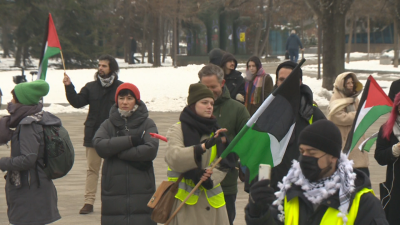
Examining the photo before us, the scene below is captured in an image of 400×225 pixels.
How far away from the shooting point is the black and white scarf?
277cm

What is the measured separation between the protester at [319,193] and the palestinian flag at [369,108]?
0.97 m

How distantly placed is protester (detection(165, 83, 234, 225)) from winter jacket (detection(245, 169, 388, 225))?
168cm

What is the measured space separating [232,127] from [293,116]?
1.42 metres

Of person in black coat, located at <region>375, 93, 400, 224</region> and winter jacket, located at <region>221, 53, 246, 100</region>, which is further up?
winter jacket, located at <region>221, 53, 246, 100</region>

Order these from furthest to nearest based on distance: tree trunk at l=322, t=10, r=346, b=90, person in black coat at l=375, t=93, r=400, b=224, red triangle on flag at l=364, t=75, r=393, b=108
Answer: tree trunk at l=322, t=10, r=346, b=90, person in black coat at l=375, t=93, r=400, b=224, red triangle on flag at l=364, t=75, r=393, b=108

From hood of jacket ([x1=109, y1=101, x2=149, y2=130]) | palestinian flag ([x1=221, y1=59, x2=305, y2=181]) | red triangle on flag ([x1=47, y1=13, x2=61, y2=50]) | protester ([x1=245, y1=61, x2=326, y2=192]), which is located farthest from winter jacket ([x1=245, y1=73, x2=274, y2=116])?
palestinian flag ([x1=221, y1=59, x2=305, y2=181])

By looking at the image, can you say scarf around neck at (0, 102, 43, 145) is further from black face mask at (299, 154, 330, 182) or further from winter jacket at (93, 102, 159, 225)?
black face mask at (299, 154, 330, 182)

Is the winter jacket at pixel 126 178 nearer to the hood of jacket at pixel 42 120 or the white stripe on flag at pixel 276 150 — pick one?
the hood of jacket at pixel 42 120

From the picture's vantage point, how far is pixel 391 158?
4.93 meters

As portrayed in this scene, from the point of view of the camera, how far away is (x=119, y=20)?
45625 millimetres

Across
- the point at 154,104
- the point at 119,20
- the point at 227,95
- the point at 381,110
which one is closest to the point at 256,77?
the point at 227,95

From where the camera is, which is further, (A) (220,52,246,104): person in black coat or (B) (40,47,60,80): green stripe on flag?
(A) (220,52,246,104): person in black coat

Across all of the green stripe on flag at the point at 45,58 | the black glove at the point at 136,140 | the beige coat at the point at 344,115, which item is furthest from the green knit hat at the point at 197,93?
the green stripe on flag at the point at 45,58

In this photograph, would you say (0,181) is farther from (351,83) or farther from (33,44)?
(33,44)
